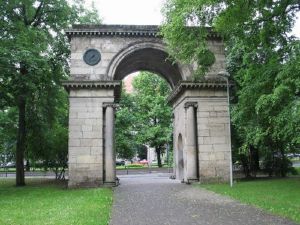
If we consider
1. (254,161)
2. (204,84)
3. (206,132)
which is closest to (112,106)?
(204,84)

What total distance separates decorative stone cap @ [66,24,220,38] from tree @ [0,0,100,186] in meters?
2.19

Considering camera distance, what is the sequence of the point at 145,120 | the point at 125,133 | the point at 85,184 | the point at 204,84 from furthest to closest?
the point at 145,120 < the point at 125,133 < the point at 204,84 < the point at 85,184

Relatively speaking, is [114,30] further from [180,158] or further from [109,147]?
[180,158]

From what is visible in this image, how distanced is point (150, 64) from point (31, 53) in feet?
35.7

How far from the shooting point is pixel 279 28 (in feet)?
60.6

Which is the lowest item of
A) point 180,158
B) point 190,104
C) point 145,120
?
point 180,158

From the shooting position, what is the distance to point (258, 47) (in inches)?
802

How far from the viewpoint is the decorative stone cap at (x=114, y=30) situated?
24.8m

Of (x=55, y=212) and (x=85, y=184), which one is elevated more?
(x=85, y=184)

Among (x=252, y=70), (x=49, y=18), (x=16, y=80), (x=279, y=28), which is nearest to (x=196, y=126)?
(x=252, y=70)

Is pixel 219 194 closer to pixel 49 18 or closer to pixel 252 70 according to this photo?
pixel 252 70

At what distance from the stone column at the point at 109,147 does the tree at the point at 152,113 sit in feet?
75.0

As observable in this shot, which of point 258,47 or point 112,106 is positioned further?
point 112,106

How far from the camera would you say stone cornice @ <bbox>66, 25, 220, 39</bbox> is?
24766mm
